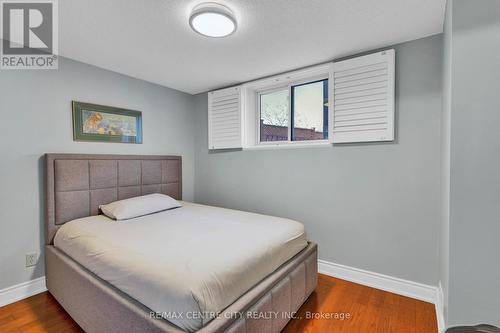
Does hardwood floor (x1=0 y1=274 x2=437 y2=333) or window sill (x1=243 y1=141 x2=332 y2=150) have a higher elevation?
window sill (x1=243 y1=141 x2=332 y2=150)

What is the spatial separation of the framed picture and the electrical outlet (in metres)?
1.18

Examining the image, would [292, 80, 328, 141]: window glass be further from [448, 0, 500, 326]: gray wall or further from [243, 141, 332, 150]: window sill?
[448, 0, 500, 326]: gray wall

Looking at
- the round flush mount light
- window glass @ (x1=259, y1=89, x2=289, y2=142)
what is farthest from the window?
the round flush mount light

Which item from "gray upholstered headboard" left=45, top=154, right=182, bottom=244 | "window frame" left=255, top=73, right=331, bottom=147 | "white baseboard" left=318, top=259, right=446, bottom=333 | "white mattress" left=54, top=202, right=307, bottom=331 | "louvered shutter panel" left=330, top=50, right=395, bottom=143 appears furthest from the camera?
"window frame" left=255, top=73, right=331, bottom=147

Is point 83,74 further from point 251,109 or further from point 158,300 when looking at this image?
point 158,300

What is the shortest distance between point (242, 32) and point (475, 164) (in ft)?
5.95

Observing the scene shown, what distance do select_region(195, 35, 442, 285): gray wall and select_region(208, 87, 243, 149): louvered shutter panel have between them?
0.54 meters

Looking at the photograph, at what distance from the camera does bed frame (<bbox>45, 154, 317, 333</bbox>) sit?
132 cm

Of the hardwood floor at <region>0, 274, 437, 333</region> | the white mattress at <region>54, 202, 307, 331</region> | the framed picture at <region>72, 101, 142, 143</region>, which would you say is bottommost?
the hardwood floor at <region>0, 274, 437, 333</region>

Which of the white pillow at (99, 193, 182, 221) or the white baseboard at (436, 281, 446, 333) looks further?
the white pillow at (99, 193, 182, 221)

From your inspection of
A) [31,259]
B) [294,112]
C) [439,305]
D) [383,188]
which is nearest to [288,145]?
[294,112]

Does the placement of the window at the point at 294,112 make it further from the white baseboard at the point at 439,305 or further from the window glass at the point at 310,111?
the white baseboard at the point at 439,305

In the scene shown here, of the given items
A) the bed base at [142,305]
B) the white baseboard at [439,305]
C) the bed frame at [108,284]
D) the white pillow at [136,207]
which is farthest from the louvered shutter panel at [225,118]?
the white baseboard at [439,305]

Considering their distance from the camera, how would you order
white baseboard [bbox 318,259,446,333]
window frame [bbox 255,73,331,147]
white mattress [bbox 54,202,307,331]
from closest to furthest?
white mattress [bbox 54,202,307,331], white baseboard [bbox 318,259,446,333], window frame [bbox 255,73,331,147]
